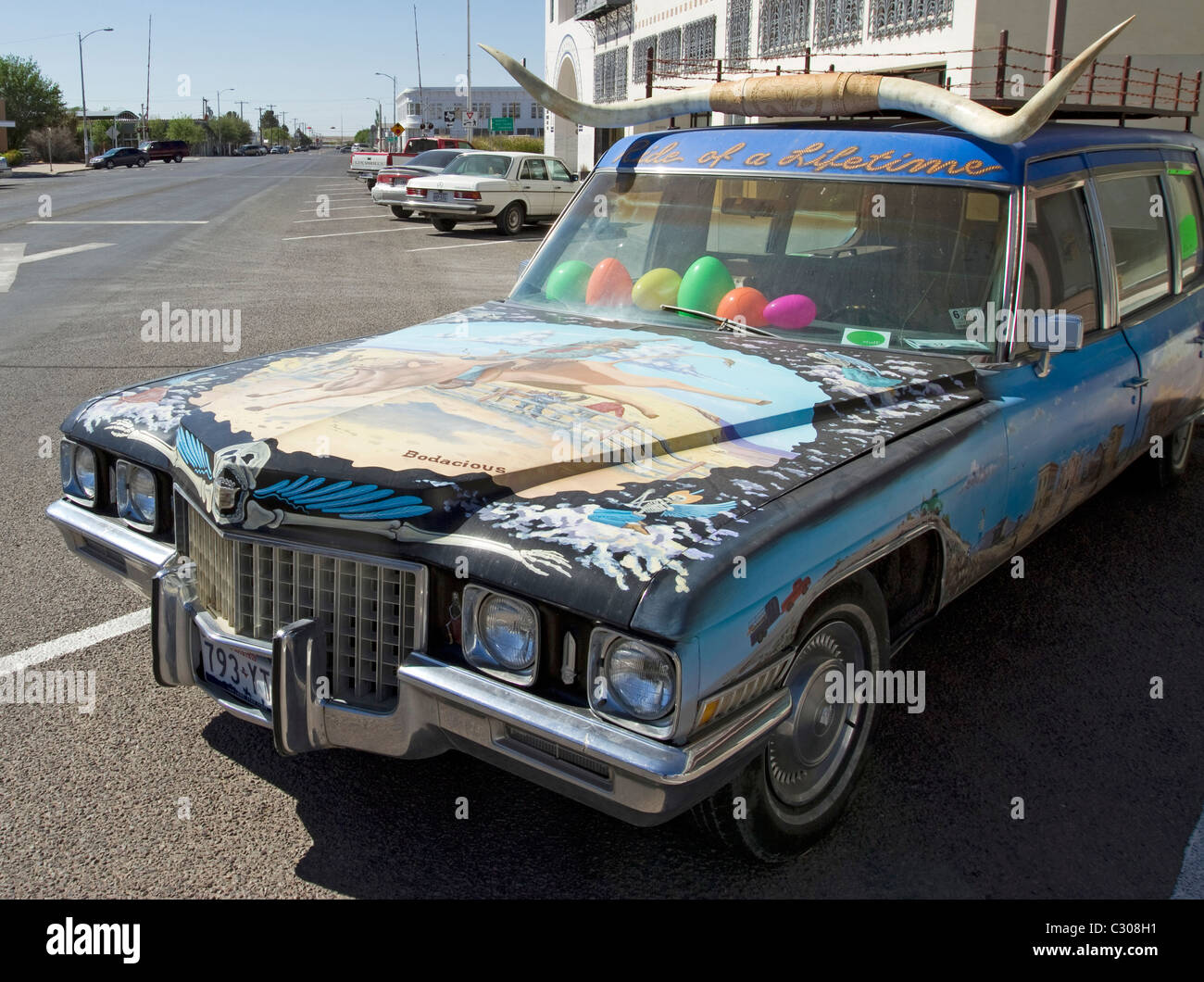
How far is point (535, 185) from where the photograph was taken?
72.6 feet

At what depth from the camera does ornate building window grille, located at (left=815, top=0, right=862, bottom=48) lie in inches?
861

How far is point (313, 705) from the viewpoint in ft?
8.63

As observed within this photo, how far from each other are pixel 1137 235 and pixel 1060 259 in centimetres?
115

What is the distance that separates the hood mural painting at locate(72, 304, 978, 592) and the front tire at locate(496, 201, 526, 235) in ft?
60.3

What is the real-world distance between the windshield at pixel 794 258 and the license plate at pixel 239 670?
2.04 metres

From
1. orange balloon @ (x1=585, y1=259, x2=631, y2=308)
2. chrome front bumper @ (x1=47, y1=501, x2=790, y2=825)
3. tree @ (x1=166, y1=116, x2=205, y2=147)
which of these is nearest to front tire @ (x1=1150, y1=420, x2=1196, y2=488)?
orange balloon @ (x1=585, y1=259, x2=631, y2=308)

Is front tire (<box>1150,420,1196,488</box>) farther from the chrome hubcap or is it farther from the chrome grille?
the chrome grille

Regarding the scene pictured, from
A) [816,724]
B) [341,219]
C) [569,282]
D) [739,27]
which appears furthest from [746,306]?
[739,27]

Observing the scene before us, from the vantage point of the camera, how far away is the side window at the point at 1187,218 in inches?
209

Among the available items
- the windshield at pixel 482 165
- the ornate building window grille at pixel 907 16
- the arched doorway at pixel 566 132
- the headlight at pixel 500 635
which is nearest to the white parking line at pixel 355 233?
the windshield at pixel 482 165

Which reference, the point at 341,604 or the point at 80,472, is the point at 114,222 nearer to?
the point at 80,472
